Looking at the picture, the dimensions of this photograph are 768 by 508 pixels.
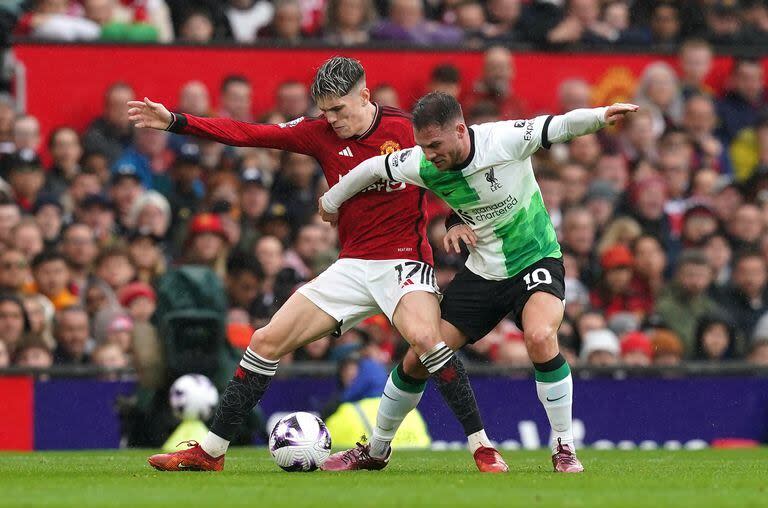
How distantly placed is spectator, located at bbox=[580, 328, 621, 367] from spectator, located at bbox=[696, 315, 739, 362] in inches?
35.2

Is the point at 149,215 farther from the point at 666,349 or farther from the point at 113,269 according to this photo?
the point at 666,349

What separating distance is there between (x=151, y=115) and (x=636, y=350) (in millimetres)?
7317

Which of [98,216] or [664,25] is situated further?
[664,25]

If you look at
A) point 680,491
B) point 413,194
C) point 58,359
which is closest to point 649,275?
point 58,359

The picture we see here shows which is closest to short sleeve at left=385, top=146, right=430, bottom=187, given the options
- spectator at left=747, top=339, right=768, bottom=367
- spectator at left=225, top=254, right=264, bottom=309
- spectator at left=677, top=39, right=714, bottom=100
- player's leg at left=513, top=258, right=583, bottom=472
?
player's leg at left=513, top=258, right=583, bottom=472

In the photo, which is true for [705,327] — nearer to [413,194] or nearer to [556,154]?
[556,154]

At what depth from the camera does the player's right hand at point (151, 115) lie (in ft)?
32.1

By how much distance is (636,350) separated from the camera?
15766mm

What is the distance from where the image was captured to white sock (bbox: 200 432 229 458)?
32.5 feet

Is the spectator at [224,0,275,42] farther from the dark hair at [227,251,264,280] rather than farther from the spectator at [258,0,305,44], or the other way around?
the dark hair at [227,251,264,280]

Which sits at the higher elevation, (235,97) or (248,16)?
(248,16)

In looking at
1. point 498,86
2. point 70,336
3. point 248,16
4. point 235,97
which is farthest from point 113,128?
point 498,86

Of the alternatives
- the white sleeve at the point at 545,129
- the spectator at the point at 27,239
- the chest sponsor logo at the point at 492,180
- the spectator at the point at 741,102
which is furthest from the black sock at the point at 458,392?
the spectator at the point at 741,102

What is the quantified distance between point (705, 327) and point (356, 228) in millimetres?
6886
